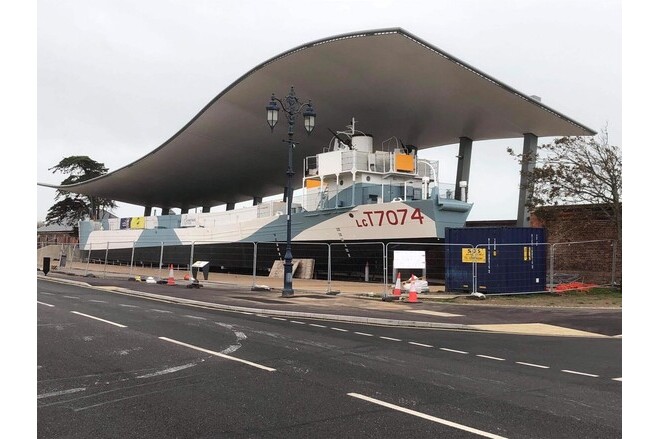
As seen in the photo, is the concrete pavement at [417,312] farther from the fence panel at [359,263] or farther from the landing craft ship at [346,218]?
the fence panel at [359,263]

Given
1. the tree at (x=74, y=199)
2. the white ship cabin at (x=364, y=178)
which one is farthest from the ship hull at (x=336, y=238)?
the tree at (x=74, y=199)

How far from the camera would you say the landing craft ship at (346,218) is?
2770cm

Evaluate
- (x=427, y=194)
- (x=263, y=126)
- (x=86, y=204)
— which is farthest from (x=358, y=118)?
(x=86, y=204)

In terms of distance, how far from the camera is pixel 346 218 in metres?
30.6

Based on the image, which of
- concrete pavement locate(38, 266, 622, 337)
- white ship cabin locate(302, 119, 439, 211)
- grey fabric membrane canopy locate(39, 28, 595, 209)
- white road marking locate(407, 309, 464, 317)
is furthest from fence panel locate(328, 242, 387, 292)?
white road marking locate(407, 309, 464, 317)

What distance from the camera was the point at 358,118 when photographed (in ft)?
133

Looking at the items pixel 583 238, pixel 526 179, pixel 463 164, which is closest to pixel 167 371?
pixel 526 179

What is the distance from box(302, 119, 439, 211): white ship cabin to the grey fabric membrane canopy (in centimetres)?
442

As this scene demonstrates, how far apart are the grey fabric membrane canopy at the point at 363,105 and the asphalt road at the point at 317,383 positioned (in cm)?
2136

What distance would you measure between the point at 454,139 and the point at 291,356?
1489 inches

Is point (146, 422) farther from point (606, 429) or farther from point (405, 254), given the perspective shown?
point (405, 254)

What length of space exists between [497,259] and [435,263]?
325 inches

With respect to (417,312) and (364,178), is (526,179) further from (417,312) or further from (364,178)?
(417,312)

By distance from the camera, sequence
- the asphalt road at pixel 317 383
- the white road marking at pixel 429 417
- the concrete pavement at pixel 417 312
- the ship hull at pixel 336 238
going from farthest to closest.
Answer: the ship hull at pixel 336 238, the concrete pavement at pixel 417 312, the asphalt road at pixel 317 383, the white road marking at pixel 429 417
